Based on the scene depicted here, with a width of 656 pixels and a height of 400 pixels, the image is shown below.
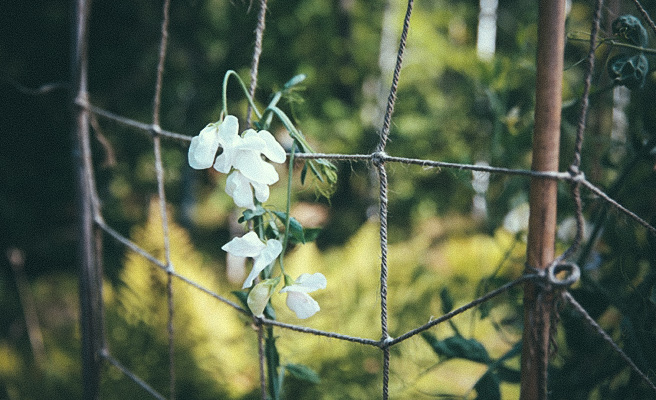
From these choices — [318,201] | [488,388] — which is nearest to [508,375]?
[488,388]

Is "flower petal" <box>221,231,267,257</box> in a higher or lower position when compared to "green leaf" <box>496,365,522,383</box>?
higher

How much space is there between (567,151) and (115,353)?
108 centimetres

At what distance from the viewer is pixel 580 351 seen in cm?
58

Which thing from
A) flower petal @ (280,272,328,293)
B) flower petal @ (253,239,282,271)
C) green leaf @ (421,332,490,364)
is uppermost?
flower petal @ (253,239,282,271)

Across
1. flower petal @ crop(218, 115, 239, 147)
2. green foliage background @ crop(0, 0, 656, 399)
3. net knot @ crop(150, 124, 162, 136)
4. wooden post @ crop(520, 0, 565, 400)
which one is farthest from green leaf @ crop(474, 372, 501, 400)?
net knot @ crop(150, 124, 162, 136)

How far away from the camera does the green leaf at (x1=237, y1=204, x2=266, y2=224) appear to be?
413 mm

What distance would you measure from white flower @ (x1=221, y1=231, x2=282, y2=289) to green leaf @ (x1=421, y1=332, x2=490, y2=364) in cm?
28

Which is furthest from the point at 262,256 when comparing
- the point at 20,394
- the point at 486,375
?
the point at 20,394

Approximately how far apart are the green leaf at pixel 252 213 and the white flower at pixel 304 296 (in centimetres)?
8

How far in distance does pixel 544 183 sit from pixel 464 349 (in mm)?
289

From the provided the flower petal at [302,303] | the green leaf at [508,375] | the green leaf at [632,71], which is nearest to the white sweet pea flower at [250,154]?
the flower petal at [302,303]

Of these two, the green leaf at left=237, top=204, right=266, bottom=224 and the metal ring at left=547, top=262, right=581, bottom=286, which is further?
the green leaf at left=237, top=204, right=266, bottom=224

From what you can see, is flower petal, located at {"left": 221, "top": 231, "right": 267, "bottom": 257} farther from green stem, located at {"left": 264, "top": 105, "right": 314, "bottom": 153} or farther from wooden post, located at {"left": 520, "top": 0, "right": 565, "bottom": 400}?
wooden post, located at {"left": 520, "top": 0, "right": 565, "bottom": 400}

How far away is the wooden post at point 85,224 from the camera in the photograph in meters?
0.71
